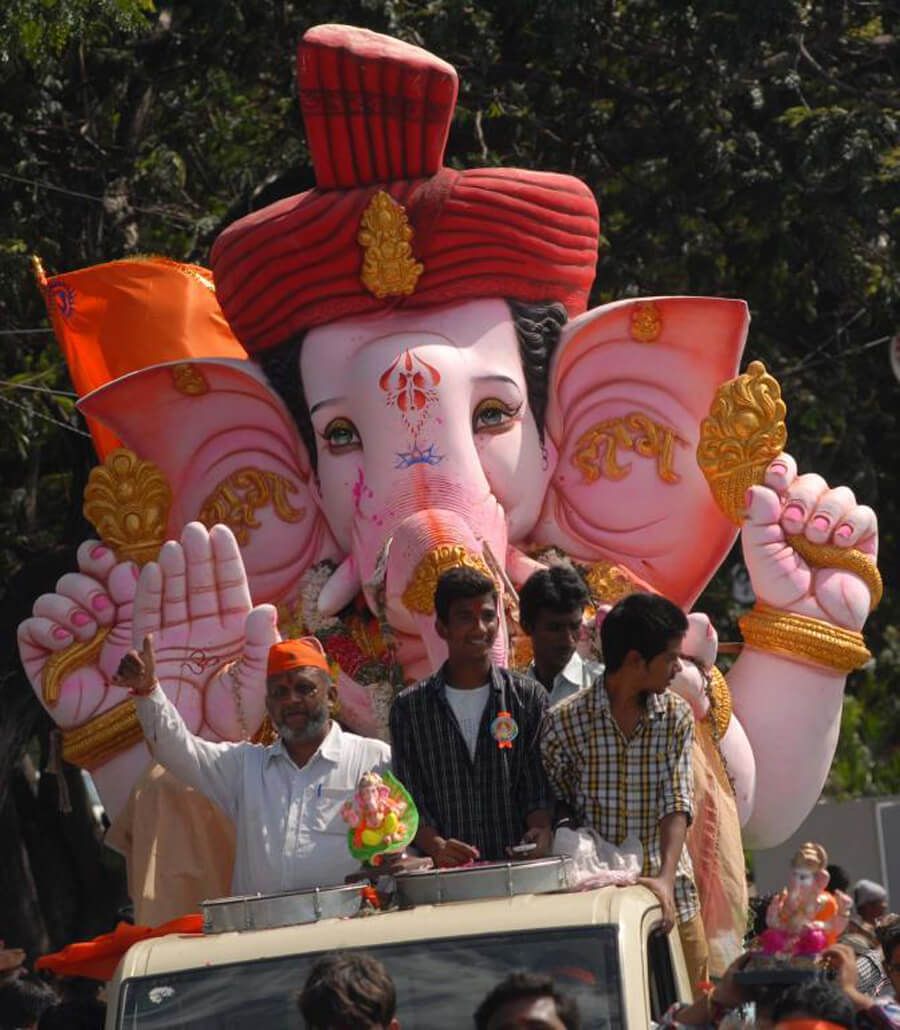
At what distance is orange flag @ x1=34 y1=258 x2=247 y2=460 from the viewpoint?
9.98 m

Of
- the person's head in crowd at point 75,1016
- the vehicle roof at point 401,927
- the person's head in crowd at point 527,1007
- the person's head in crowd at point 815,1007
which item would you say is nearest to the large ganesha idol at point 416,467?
the person's head in crowd at point 75,1016

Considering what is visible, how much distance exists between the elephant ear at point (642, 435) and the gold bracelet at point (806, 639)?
0.43 meters

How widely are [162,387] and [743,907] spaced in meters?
2.90

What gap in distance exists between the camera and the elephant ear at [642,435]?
28.3ft

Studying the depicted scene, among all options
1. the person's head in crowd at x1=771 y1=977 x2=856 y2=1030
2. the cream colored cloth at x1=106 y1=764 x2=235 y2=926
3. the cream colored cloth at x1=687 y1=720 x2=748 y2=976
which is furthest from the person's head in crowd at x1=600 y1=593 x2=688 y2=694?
the cream colored cloth at x1=106 y1=764 x2=235 y2=926

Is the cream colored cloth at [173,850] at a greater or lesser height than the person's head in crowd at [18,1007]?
greater

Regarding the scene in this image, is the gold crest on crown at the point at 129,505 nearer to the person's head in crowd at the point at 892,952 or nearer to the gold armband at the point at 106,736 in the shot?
the gold armband at the point at 106,736

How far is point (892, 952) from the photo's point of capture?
5.79 meters

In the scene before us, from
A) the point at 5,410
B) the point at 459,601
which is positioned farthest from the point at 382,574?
the point at 5,410

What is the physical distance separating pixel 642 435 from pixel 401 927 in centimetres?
404

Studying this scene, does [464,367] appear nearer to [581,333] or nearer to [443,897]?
[581,333]

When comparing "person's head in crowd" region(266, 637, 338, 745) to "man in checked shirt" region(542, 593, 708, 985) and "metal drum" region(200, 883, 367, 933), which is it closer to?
"man in checked shirt" region(542, 593, 708, 985)

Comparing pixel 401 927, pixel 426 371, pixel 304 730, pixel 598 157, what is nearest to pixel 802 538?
pixel 426 371

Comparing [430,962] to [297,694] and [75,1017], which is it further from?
[75,1017]
